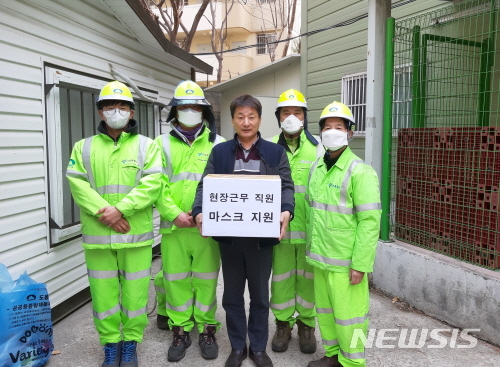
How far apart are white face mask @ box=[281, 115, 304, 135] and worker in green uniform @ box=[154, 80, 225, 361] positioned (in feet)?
2.21

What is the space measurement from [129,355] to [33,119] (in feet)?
7.36

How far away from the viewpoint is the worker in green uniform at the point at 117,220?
321 cm

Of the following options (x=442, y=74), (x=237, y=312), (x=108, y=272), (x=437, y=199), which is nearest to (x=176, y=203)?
(x=108, y=272)

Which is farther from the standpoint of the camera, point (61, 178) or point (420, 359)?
point (61, 178)

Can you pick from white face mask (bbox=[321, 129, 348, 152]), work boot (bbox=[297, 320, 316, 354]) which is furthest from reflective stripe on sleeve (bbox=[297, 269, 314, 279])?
white face mask (bbox=[321, 129, 348, 152])

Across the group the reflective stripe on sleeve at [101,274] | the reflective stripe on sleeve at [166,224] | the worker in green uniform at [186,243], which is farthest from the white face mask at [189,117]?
the reflective stripe on sleeve at [101,274]

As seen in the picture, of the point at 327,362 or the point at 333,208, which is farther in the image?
the point at 327,362

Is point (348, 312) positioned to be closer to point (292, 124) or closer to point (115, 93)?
point (292, 124)

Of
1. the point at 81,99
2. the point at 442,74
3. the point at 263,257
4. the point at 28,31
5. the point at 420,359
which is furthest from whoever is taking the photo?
the point at 442,74

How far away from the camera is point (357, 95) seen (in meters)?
8.24

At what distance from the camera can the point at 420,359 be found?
3420mm

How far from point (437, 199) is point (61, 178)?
3849mm

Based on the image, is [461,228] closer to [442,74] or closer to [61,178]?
[442,74]

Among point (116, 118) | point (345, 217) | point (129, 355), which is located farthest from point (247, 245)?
point (116, 118)
